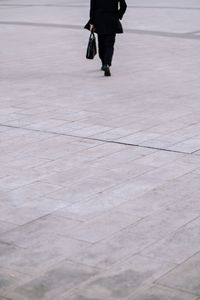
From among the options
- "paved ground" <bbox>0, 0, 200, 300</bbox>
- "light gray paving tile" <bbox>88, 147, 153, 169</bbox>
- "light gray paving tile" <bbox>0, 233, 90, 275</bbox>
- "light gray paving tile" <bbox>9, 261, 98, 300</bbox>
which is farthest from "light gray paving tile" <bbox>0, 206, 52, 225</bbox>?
"light gray paving tile" <bbox>88, 147, 153, 169</bbox>

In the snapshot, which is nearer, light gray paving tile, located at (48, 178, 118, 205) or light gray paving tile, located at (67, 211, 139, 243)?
light gray paving tile, located at (67, 211, 139, 243)

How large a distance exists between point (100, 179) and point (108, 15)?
6.15 metres

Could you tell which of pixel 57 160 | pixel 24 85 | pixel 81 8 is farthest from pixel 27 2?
pixel 57 160

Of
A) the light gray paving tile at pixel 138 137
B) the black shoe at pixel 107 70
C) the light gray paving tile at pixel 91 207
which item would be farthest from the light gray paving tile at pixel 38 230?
the black shoe at pixel 107 70

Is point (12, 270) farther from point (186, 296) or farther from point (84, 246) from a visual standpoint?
point (186, 296)

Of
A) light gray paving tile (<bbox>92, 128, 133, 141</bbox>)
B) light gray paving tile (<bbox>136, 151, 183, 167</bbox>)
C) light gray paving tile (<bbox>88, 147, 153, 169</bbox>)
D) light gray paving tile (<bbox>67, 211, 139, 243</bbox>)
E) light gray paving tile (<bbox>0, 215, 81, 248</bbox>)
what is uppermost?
light gray paving tile (<bbox>67, 211, 139, 243</bbox>)

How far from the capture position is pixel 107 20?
1253 centimetres

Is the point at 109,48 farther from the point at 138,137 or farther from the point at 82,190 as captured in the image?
the point at 82,190

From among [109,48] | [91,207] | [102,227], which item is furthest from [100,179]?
[109,48]

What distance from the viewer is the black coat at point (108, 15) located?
12547 millimetres

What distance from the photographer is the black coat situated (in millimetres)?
12547

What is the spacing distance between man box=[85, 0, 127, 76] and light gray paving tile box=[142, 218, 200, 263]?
7.40 meters

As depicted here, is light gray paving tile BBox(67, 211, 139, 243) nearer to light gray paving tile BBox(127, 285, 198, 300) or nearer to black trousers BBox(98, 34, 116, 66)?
light gray paving tile BBox(127, 285, 198, 300)

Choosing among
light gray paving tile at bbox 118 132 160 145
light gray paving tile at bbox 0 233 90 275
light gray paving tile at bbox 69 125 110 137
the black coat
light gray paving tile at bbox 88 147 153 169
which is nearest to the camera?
light gray paving tile at bbox 0 233 90 275
